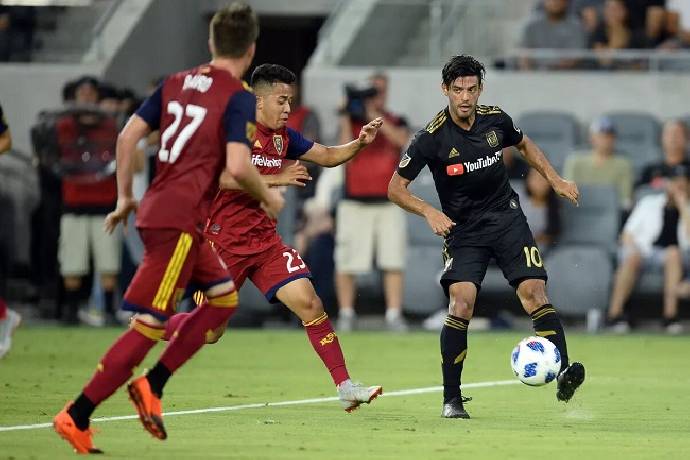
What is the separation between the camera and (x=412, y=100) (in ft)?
67.8

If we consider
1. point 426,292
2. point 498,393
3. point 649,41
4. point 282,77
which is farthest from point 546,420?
point 649,41

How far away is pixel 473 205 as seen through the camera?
412 inches

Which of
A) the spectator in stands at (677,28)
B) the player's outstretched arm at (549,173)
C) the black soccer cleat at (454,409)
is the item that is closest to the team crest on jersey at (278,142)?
the player's outstretched arm at (549,173)

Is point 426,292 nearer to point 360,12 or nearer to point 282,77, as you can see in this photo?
point 360,12

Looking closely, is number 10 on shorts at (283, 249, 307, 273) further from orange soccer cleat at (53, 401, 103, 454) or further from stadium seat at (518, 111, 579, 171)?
stadium seat at (518, 111, 579, 171)

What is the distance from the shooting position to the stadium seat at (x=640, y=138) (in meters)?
19.6

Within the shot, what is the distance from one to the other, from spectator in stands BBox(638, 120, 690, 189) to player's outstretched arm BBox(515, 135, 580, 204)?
305 inches

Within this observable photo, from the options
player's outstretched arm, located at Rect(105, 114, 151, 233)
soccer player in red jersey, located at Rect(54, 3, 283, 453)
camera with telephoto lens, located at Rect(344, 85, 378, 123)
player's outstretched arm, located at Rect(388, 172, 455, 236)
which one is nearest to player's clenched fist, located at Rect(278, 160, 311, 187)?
player's outstretched arm, located at Rect(388, 172, 455, 236)

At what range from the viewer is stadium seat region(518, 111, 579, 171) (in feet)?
64.4

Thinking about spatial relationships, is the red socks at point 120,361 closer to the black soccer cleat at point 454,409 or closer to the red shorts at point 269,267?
the red shorts at point 269,267

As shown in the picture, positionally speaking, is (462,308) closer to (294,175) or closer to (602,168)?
(294,175)

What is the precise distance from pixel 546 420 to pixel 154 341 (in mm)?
2996

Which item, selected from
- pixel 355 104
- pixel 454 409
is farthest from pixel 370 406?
pixel 355 104

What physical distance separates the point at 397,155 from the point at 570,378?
322 inches
